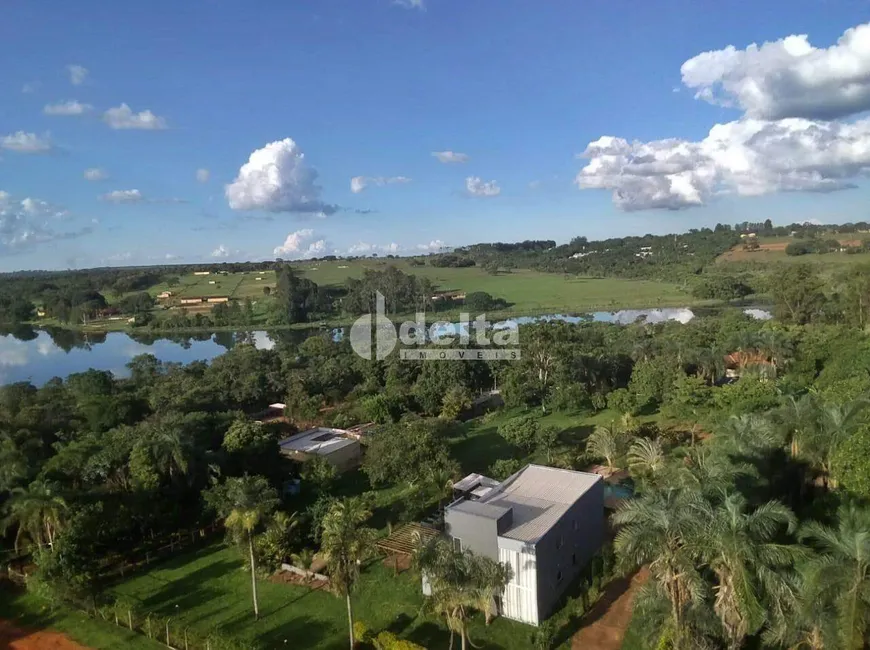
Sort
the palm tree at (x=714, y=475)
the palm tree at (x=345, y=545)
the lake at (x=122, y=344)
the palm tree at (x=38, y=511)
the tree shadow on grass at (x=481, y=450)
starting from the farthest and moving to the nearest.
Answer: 1. the lake at (x=122, y=344)
2. the tree shadow on grass at (x=481, y=450)
3. the palm tree at (x=38, y=511)
4. the palm tree at (x=345, y=545)
5. the palm tree at (x=714, y=475)

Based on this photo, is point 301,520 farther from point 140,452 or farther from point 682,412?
point 682,412

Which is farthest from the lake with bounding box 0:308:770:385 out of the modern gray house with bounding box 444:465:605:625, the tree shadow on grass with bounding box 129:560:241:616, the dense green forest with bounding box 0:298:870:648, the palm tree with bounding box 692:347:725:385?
the tree shadow on grass with bounding box 129:560:241:616

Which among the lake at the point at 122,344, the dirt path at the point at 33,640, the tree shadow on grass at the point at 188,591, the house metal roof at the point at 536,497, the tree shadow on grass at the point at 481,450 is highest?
the house metal roof at the point at 536,497

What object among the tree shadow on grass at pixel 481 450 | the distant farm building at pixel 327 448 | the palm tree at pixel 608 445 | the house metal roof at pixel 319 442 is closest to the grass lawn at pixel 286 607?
the distant farm building at pixel 327 448

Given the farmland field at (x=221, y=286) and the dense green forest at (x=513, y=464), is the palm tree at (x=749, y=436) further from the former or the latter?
the farmland field at (x=221, y=286)

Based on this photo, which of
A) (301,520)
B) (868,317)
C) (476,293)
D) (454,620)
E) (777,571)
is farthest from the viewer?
(476,293)

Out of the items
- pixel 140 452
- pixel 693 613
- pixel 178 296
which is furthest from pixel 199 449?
pixel 178 296

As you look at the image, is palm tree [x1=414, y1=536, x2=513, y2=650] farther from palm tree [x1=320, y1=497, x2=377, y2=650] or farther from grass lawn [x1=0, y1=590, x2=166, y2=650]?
grass lawn [x1=0, y1=590, x2=166, y2=650]

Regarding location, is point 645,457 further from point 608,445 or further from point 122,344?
point 122,344
